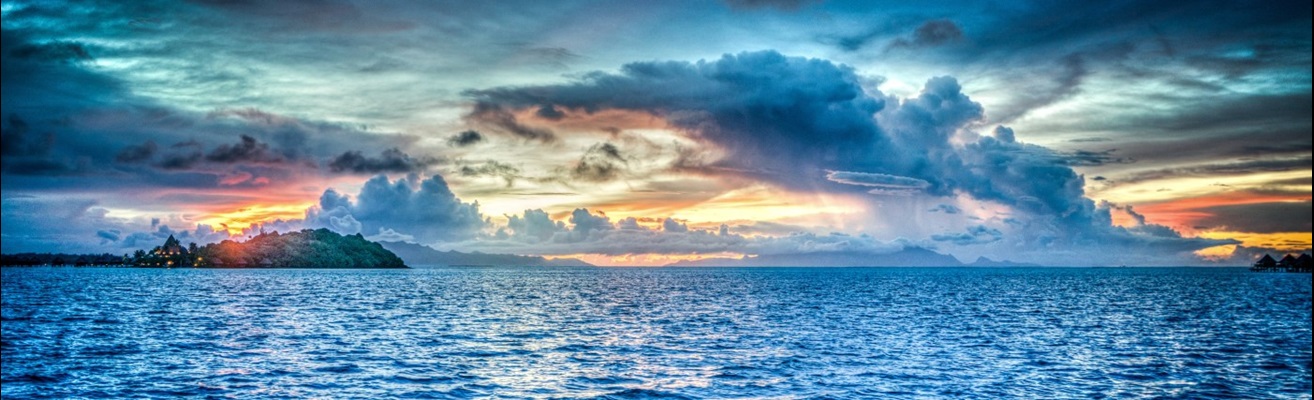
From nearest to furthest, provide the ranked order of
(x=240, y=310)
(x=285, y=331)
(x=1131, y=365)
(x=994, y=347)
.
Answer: (x=1131, y=365) < (x=994, y=347) < (x=285, y=331) < (x=240, y=310)

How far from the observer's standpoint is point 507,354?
5022 cm

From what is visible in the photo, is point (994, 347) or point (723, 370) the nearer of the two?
point (723, 370)

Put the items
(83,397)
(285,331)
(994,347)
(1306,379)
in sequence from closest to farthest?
(83,397) < (1306,379) < (994,347) < (285,331)

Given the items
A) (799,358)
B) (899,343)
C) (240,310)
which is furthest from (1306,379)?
(240,310)

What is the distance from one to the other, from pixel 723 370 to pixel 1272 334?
5481 cm

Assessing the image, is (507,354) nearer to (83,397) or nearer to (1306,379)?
(83,397)

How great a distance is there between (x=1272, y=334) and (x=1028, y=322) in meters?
19.1

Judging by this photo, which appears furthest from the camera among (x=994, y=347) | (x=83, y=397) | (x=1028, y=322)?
(x=1028, y=322)

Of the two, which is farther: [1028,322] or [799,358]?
[1028,322]

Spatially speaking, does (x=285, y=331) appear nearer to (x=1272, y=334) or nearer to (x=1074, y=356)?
(x=1074, y=356)

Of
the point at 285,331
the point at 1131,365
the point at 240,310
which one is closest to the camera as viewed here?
the point at 1131,365

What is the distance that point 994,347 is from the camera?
5609 centimetres

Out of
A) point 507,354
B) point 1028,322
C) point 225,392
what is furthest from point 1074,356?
point 225,392

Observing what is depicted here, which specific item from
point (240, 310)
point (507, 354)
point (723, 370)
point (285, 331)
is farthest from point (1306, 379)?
point (240, 310)
